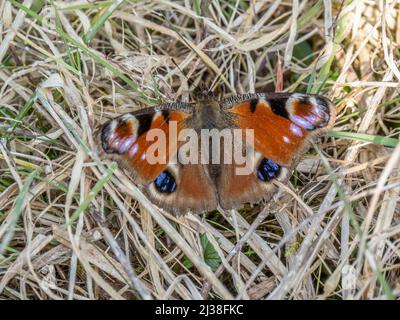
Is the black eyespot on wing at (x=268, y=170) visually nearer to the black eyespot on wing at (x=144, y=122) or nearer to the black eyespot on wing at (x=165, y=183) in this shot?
the black eyespot on wing at (x=165, y=183)

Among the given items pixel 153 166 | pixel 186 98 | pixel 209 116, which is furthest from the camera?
pixel 186 98

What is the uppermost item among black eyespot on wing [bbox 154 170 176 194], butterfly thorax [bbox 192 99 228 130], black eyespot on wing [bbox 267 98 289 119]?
black eyespot on wing [bbox 267 98 289 119]

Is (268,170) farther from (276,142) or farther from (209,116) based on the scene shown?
(209,116)

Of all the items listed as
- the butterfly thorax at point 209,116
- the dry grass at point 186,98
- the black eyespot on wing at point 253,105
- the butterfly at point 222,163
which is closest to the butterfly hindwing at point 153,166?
the butterfly at point 222,163

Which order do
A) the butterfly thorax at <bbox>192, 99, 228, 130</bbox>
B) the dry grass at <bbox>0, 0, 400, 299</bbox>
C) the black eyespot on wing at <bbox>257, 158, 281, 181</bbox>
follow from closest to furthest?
1. the dry grass at <bbox>0, 0, 400, 299</bbox>
2. the black eyespot on wing at <bbox>257, 158, 281, 181</bbox>
3. the butterfly thorax at <bbox>192, 99, 228, 130</bbox>

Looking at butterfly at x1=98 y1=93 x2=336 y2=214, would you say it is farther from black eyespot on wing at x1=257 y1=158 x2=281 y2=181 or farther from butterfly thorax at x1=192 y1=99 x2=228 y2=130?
butterfly thorax at x1=192 y1=99 x2=228 y2=130

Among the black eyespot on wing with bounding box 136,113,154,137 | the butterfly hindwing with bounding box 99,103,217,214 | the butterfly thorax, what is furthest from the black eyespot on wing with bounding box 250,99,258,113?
the black eyespot on wing with bounding box 136,113,154,137

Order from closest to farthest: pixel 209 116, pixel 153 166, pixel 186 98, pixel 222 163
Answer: pixel 153 166 < pixel 222 163 < pixel 209 116 < pixel 186 98

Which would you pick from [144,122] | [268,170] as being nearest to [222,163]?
[268,170]
